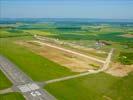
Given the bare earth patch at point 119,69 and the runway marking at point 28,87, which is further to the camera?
the bare earth patch at point 119,69

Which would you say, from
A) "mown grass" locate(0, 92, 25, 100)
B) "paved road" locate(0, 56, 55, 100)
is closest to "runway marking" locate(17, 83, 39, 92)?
"paved road" locate(0, 56, 55, 100)

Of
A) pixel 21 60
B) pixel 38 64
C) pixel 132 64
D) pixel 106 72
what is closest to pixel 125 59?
pixel 132 64

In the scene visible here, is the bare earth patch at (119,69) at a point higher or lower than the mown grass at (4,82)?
lower

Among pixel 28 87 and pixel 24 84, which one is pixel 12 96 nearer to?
pixel 28 87

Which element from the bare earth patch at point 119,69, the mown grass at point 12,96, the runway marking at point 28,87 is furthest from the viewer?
the bare earth patch at point 119,69

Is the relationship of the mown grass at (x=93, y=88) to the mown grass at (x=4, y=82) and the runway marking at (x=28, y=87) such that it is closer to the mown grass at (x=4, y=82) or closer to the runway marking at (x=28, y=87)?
the runway marking at (x=28, y=87)

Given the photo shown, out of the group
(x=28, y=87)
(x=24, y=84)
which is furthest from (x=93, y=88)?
(x=24, y=84)

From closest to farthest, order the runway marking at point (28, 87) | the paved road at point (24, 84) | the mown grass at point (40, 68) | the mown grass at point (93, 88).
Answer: the paved road at point (24, 84) → the mown grass at point (93, 88) → the runway marking at point (28, 87) → the mown grass at point (40, 68)

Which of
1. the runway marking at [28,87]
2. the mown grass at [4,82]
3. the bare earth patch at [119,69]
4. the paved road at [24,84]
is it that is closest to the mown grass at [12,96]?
the paved road at [24,84]
